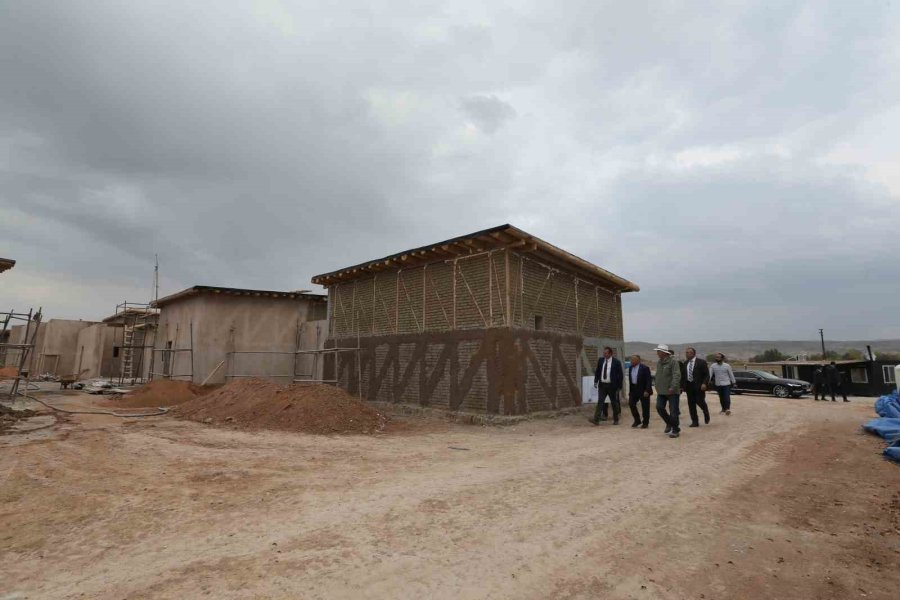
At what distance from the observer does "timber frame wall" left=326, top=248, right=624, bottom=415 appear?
11.8 metres

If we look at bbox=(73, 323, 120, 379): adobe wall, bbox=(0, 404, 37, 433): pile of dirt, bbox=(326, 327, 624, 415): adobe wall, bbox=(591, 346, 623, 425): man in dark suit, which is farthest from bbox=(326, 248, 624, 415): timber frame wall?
bbox=(73, 323, 120, 379): adobe wall

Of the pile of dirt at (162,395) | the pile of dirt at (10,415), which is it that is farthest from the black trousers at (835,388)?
the pile of dirt at (10,415)

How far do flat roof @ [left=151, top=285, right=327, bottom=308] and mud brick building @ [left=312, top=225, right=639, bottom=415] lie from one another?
453 centimetres

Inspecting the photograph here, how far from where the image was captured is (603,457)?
7.01 meters

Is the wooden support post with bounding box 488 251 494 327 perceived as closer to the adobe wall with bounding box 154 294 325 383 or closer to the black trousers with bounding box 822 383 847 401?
the adobe wall with bounding box 154 294 325 383

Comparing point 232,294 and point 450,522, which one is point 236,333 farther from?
point 450,522

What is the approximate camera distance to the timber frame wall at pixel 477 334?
11.8 metres

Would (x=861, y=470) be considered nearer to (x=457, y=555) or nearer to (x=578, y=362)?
(x=457, y=555)

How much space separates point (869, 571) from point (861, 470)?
158 inches

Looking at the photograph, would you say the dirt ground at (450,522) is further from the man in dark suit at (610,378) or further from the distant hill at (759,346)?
the distant hill at (759,346)

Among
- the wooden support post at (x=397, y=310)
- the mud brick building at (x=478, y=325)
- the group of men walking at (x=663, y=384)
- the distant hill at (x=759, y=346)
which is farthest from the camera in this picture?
the distant hill at (x=759, y=346)

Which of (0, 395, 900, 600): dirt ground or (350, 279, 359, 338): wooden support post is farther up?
(350, 279, 359, 338): wooden support post

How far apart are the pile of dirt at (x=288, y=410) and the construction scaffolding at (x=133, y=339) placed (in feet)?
45.9

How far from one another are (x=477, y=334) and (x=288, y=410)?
203 inches
